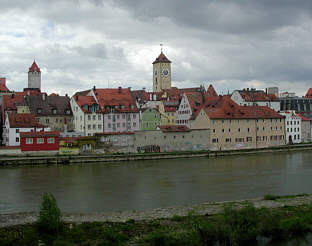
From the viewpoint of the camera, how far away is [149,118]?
5997cm

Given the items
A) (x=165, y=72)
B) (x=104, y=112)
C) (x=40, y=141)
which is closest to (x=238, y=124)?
(x=104, y=112)

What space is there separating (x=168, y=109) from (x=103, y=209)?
4444 cm

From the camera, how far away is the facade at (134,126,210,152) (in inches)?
1991

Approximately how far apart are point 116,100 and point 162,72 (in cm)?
5221

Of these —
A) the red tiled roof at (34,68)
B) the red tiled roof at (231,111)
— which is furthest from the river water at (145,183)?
the red tiled roof at (34,68)

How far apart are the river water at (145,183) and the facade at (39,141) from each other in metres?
4.21

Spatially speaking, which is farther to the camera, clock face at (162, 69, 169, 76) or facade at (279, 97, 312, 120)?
clock face at (162, 69, 169, 76)

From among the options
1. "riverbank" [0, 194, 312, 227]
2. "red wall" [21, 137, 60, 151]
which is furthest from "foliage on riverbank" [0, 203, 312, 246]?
"red wall" [21, 137, 60, 151]

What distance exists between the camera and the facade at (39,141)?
147 ft

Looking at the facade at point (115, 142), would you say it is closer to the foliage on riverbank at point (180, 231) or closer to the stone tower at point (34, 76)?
the foliage on riverbank at point (180, 231)

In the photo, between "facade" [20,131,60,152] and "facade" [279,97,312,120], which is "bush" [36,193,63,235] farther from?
"facade" [279,97,312,120]

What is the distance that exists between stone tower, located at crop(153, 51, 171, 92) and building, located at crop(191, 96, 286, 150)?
47798 mm

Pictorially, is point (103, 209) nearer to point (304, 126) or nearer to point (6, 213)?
point (6, 213)

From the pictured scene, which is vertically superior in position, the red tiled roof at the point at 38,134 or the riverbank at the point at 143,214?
the red tiled roof at the point at 38,134
